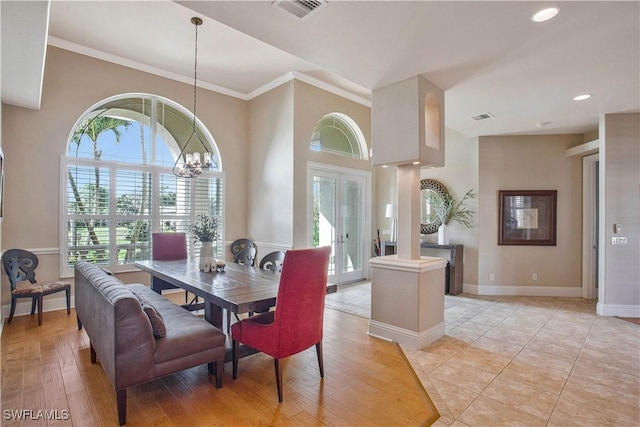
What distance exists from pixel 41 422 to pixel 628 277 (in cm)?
647

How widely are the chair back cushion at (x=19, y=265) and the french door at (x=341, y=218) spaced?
387 cm

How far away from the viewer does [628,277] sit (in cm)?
452

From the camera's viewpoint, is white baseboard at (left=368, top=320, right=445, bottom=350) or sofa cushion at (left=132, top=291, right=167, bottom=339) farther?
white baseboard at (left=368, top=320, right=445, bottom=350)

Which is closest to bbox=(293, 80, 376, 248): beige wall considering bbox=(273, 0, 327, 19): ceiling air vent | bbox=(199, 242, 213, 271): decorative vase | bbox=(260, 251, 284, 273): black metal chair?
bbox=(260, 251, 284, 273): black metal chair

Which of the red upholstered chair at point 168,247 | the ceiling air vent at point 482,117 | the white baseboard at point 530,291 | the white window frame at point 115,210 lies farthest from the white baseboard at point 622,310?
the white window frame at point 115,210

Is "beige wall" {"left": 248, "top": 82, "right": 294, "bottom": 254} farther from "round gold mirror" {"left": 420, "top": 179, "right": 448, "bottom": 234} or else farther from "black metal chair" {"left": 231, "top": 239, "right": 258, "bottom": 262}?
"round gold mirror" {"left": 420, "top": 179, "right": 448, "bottom": 234}

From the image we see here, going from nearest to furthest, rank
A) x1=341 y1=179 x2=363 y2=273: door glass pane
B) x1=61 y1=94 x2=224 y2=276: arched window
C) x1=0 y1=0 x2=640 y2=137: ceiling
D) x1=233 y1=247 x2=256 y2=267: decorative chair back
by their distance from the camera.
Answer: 1. x1=0 y1=0 x2=640 y2=137: ceiling
2. x1=61 y1=94 x2=224 y2=276: arched window
3. x1=233 y1=247 x2=256 y2=267: decorative chair back
4. x1=341 y1=179 x2=363 y2=273: door glass pane

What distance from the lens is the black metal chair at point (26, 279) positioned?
393 centimetres

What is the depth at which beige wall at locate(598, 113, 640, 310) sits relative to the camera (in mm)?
4504

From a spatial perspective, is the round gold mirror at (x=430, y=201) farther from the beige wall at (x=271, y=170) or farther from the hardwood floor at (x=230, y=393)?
the hardwood floor at (x=230, y=393)

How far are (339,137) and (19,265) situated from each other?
5242 mm

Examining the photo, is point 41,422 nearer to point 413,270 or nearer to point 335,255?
point 413,270

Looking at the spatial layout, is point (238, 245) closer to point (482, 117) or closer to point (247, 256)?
point (247, 256)

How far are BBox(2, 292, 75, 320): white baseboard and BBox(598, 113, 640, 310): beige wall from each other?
7.44m
